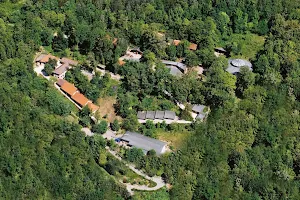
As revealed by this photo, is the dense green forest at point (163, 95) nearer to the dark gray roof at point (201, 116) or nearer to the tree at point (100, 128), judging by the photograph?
the dark gray roof at point (201, 116)

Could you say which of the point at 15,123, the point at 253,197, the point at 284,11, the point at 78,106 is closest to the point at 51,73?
the point at 78,106

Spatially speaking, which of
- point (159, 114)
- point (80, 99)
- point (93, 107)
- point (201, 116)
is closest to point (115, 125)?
point (93, 107)

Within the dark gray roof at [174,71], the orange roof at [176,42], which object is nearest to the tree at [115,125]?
the dark gray roof at [174,71]

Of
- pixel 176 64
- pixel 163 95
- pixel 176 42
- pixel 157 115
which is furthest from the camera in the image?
pixel 176 42

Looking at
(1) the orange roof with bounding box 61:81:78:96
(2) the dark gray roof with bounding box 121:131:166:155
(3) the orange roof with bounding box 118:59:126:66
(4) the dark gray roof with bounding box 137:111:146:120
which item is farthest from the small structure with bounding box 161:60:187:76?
(1) the orange roof with bounding box 61:81:78:96

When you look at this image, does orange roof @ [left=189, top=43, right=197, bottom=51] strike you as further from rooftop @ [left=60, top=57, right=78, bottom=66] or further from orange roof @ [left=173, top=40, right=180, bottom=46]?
rooftop @ [left=60, top=57, right=78, bottom=66]

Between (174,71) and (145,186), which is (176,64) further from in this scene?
(145,186)

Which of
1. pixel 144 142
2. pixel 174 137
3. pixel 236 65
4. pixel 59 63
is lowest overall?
pixel 174 137

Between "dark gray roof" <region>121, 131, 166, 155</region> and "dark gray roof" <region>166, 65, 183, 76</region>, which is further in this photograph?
"dark gray roof" <region>166, 65, 183, 76</region>
